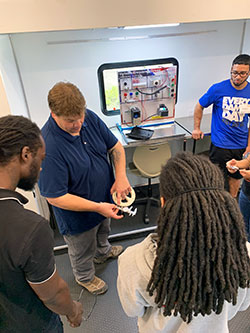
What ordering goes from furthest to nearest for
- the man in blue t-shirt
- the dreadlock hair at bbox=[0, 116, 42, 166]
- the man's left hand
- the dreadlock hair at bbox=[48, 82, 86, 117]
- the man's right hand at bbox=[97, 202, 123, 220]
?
the man in blue t-shirt, the man's left hand, the man's right hand at bbox=[97, 202, 123, 220], the dreadlock hair at bbox=[48, 82, 86, 117], the dreadlock hair at bbox=[0, 116, 42, 166]

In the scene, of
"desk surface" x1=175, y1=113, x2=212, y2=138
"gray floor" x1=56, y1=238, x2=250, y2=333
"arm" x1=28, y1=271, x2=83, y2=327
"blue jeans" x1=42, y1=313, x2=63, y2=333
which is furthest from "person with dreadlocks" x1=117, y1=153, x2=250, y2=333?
"desk surface" x1=175, y1=113, x2=212, y2=138

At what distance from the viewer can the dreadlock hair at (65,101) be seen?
1229 mm

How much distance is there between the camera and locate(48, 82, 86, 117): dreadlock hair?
1.23 metres

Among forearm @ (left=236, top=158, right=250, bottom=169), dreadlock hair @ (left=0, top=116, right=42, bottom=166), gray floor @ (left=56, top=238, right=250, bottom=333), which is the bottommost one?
gray floor @ (left=56, top=238, right=250, bottom=333)

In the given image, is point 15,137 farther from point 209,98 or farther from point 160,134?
point 209,98

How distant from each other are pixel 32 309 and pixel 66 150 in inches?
30.6

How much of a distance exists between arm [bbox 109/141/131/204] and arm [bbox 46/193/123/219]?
6.6 inches

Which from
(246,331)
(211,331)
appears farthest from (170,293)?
(246,331)

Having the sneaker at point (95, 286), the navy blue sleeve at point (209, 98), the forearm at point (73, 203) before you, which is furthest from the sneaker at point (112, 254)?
the navy blue sleeve at point (209, 98)

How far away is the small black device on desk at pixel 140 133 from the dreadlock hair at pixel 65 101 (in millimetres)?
1130

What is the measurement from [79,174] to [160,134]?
124cm

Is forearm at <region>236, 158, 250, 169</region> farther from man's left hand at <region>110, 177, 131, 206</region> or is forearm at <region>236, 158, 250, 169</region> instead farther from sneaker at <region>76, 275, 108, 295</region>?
sneaker at <region>76, 275, 108, 295</region>

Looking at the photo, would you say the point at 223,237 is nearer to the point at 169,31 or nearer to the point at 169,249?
the point at 169,249

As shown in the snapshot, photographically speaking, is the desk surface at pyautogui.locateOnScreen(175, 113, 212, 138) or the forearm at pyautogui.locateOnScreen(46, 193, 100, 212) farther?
the desk surface at pyautogui.locateOnScreen(175, 113, 212, 138)
